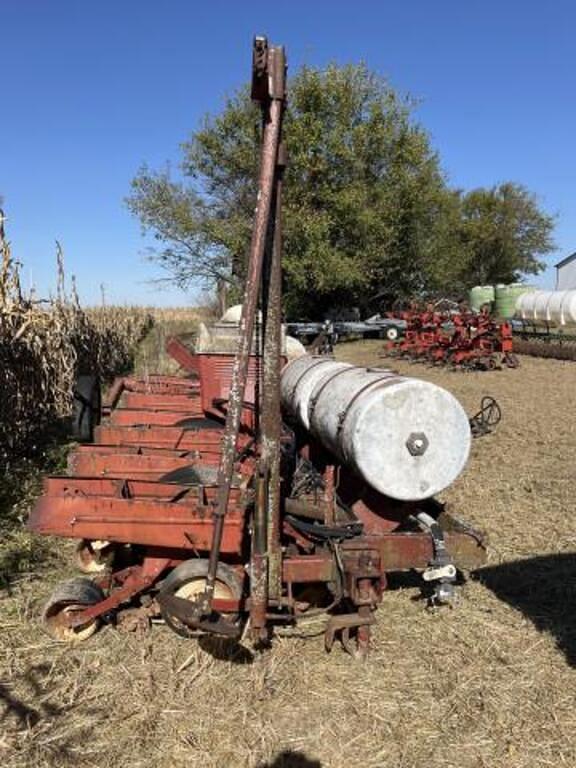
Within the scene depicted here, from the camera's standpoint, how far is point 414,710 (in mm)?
3467

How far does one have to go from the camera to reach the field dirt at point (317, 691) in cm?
314

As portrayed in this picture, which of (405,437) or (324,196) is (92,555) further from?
(324,196)

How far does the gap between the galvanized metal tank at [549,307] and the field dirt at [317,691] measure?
73.7 ft

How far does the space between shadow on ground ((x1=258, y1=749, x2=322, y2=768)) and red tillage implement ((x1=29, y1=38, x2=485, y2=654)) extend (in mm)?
627

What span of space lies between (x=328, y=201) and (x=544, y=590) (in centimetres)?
2656

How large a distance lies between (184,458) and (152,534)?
124 centimetres

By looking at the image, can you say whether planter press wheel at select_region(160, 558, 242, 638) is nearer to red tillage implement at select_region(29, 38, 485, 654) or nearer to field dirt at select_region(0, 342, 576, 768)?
red tillage implement at select_region(29, 38, 485, 654)

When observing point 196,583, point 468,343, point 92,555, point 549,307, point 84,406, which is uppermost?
point 549,307

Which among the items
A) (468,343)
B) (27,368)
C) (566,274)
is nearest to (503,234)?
(566,274)

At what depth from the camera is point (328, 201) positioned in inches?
1176

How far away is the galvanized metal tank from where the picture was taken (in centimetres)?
2581

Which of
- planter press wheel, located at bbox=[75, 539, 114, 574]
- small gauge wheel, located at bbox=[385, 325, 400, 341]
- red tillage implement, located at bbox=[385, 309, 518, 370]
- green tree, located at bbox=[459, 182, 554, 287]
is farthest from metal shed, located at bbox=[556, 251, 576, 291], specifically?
planter press wheel, located at bbox=[75, 539, 114, 574]

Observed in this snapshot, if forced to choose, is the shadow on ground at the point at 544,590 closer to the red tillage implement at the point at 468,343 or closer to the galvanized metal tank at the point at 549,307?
the red tillage implement at the point at 468,343

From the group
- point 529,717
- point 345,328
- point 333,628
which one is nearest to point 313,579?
point 333,628
